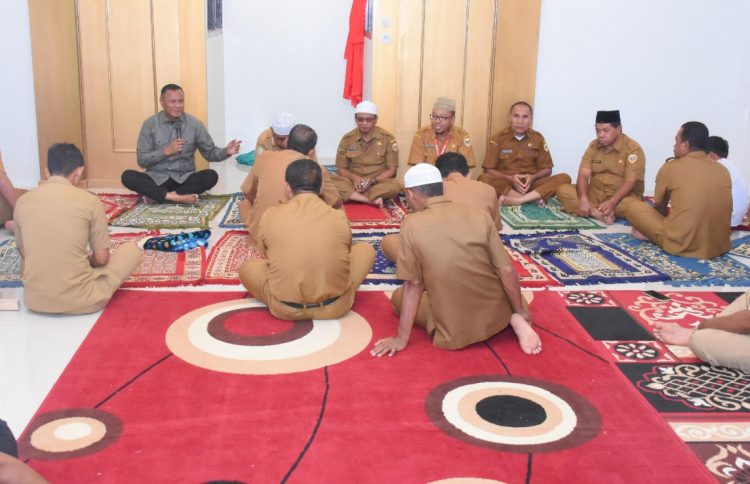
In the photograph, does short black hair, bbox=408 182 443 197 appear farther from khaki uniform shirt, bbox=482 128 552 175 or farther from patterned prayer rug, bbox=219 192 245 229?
khaki uniform shirt, bbox=482 128 552 175

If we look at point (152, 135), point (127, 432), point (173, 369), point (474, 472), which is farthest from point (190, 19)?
point (474, 472)

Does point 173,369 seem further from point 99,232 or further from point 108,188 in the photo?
point 108,188

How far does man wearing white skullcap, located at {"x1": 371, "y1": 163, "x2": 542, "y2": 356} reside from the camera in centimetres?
327

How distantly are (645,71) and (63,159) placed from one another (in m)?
5.33

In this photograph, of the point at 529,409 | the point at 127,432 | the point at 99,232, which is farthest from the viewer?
the point at 99,232

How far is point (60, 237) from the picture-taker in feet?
11.7

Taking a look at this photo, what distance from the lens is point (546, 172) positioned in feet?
21.9

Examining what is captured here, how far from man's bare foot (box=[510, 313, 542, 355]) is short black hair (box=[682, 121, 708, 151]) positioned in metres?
2.34

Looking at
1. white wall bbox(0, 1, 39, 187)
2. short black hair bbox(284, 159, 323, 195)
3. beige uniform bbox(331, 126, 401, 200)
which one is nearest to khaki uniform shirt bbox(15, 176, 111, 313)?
short black hair bbox(284, 159, 323, 195)

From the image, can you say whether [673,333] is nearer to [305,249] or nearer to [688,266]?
[688,266]

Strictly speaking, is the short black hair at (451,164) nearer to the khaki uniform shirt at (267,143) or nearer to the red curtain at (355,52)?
the khaki uniform shirt at (267,143)

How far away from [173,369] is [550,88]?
4.93 metres

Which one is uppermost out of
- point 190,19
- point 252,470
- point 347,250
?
point 190,19

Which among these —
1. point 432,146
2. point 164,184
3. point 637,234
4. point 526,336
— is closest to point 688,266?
point 637,234
